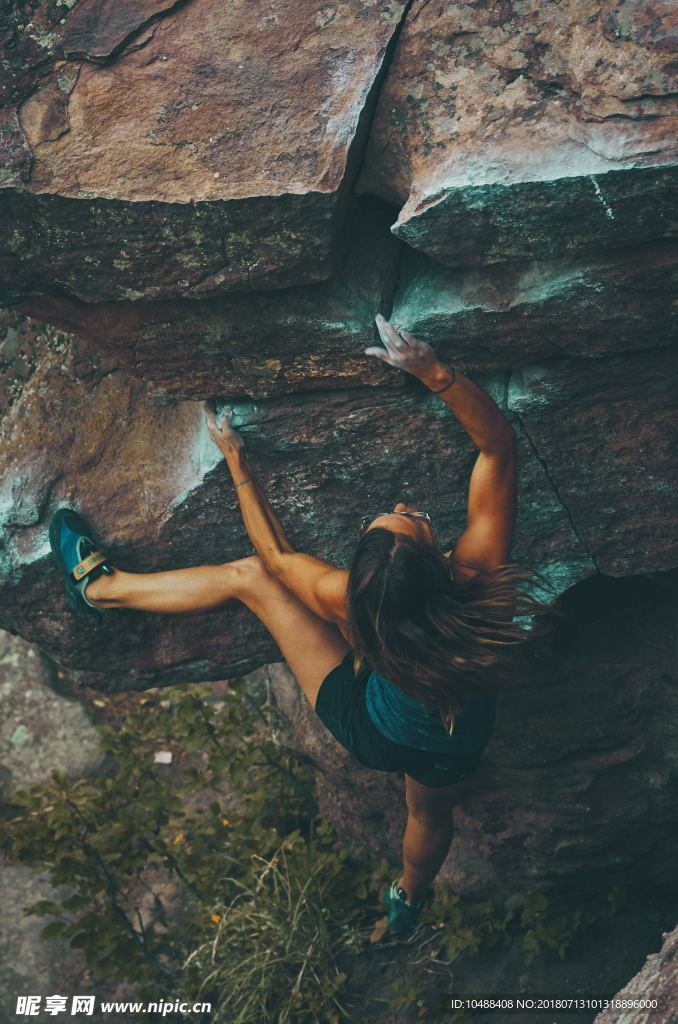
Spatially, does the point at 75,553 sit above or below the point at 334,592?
above

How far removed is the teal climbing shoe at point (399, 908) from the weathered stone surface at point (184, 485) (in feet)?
3.60

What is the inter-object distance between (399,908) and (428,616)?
193 cm

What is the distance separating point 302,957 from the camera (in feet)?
14.2

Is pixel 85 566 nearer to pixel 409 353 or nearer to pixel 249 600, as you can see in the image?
pixel 249 600

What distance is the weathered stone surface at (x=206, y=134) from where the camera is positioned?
2771 millimetres

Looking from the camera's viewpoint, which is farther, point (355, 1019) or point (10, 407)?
point (355, 1019)

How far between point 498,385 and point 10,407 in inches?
72.2

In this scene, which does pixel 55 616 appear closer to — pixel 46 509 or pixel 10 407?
pixel 46 509

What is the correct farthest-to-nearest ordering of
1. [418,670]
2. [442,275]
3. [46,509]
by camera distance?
1. [46,509]
2. [442,275]
3. [418,670]

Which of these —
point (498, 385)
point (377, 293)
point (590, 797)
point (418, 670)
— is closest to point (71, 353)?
point (377, 293)

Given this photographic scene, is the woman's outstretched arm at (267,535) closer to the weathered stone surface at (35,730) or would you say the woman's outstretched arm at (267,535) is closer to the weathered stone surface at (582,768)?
the weathered stone surface at (582,768)

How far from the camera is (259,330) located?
318 centimetres

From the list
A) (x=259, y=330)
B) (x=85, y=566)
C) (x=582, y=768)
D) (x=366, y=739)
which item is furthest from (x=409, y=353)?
(x=582, y=768)

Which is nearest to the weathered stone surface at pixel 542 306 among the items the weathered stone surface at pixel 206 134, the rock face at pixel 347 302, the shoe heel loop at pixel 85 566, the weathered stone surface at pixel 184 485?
the rock face at pixel 347 302
